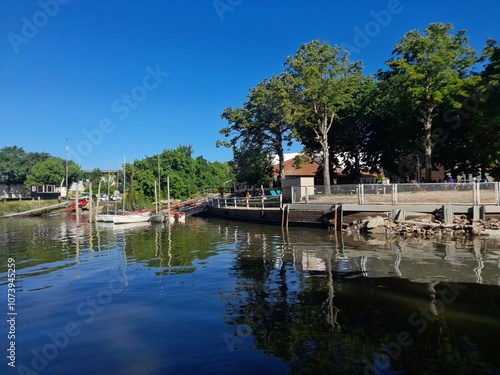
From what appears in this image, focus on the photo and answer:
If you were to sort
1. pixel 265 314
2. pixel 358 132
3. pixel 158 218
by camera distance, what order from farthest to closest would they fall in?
pixel 358 132, pixel 158 218, pixel 265 314

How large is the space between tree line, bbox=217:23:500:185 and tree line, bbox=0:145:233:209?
30.9m

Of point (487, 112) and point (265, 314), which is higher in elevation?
point (487, 112)

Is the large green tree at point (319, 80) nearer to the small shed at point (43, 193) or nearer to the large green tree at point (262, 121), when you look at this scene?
the large green tree at point (262, 121)

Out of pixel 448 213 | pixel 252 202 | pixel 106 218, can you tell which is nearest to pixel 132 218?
pixel 106 218

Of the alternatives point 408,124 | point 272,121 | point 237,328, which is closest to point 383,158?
point 408,124

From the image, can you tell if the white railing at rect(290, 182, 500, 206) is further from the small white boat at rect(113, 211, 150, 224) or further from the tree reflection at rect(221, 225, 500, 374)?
the small white boat at rect(113, 211, 150, 224)

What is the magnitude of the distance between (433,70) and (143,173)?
54.8m

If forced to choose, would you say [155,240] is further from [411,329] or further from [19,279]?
[411,329]

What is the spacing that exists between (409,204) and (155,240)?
15884mm

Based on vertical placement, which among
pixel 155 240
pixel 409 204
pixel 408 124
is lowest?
pixel 155 240

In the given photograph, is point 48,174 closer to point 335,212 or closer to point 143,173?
point 143,173

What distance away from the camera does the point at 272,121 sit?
1559 inches

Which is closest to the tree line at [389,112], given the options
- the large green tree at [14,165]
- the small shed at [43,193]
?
the small shed at [43,193]

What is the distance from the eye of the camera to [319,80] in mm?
34688
